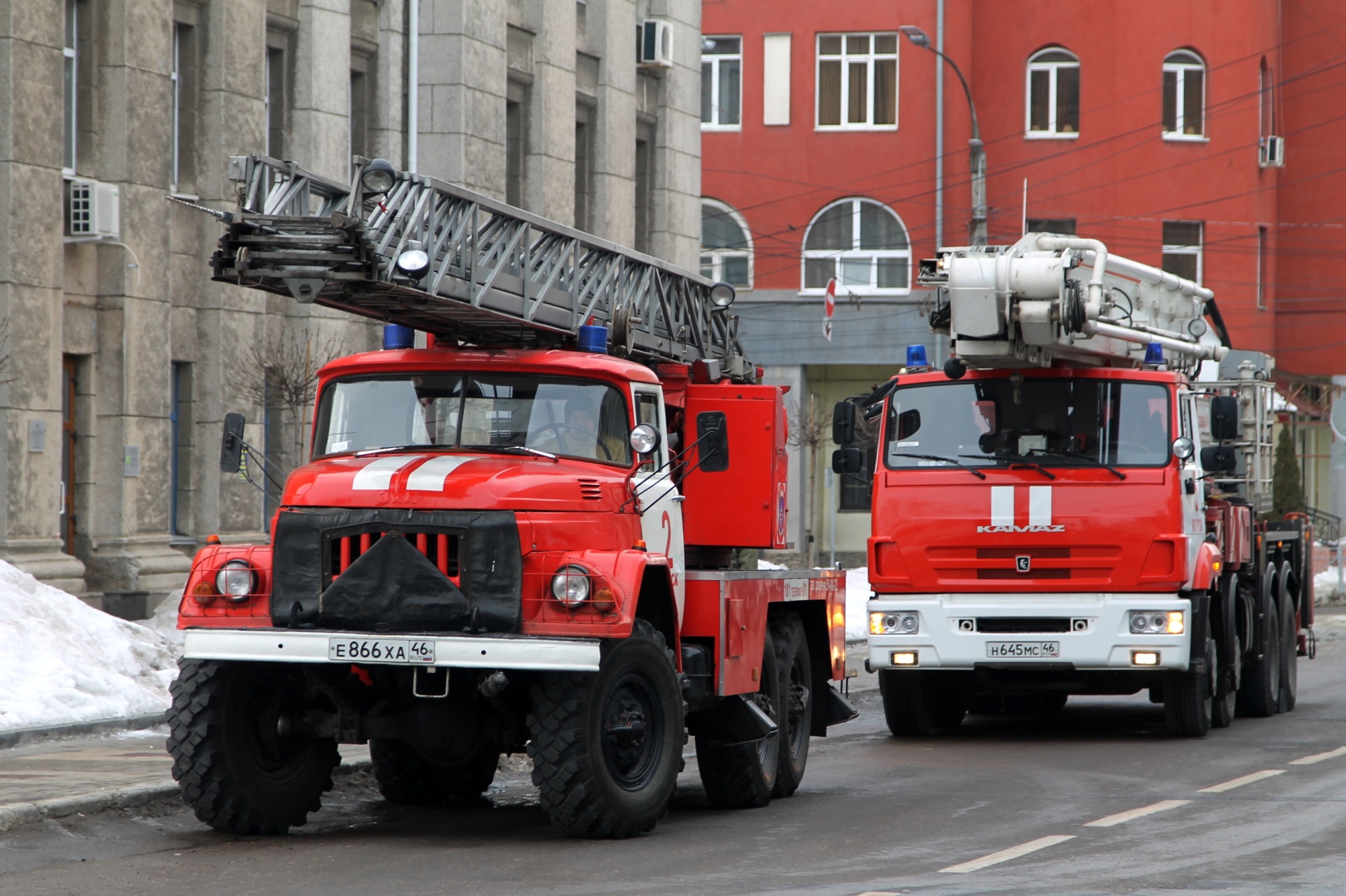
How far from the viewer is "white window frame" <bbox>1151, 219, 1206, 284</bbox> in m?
45.6

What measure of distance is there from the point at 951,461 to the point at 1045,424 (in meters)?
0.76

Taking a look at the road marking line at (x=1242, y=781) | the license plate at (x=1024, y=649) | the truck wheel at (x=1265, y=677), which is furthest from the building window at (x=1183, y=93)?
the road marking line at (x=1242, y=781)

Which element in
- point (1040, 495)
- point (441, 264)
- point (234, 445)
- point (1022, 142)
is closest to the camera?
point (441, 264)

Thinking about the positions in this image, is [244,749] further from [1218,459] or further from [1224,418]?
[1224,418]

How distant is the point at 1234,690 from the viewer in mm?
17250

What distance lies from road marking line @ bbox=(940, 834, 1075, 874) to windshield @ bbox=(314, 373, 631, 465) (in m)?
2.79

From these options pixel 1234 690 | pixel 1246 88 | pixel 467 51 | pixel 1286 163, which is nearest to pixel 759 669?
pixel 1234 690

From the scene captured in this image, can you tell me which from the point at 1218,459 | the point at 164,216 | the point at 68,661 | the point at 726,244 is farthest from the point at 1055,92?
the point at 68,661

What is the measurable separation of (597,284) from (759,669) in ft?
8.47

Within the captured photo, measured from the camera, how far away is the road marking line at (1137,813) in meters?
10.9

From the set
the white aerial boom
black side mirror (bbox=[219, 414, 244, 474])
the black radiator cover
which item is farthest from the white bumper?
the white aerial boom

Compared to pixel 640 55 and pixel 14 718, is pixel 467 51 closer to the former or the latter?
pixel 640 55

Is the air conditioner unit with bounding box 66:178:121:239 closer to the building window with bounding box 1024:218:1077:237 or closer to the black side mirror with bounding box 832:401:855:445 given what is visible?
the black side mirror with bounding box 832:401:855:445

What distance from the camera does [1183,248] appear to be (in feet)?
150
